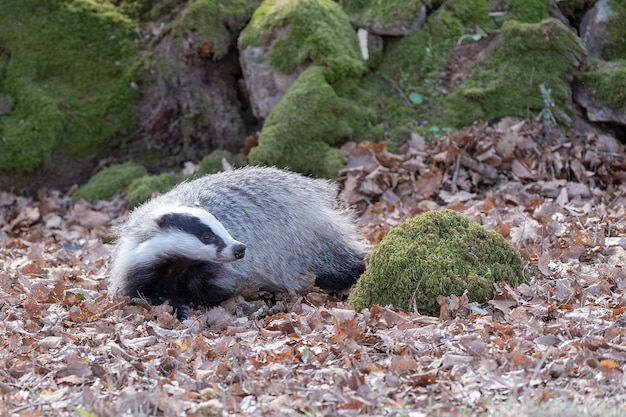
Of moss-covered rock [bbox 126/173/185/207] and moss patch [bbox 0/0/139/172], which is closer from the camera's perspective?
moss-covered rock [bbox 126/173/185/207]

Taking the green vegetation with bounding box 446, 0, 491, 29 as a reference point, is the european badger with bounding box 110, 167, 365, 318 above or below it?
below

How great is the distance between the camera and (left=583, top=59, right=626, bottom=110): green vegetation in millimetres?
8305

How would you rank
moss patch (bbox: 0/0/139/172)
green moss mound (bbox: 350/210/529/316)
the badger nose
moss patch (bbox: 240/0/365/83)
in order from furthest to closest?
moss patch (bbox: 0/0/139/172), moss patch (bbox: 240/0/365/83), the badger nose, green moss mound (bbox: 350/210/529/316)

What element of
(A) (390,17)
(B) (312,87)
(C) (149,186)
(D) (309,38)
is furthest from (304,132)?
(C) (149,186)

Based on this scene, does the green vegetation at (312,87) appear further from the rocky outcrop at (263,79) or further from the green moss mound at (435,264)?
the green moss mound at (435,264)

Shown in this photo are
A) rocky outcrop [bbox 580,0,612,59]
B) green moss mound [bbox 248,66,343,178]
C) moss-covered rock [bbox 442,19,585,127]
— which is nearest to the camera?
green moss mound [bbox 248,66,343,178]

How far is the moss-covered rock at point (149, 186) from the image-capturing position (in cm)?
869

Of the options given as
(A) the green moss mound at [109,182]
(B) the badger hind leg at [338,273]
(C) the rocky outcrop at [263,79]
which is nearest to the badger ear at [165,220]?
(B) the badger hind leg at [338,273]

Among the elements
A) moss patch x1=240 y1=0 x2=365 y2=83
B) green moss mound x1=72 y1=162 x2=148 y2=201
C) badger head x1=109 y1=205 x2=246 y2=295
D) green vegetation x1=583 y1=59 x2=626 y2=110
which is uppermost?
moss patch x1=240 y1=0 x2=365 y2=83

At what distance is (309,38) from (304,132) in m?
1.11

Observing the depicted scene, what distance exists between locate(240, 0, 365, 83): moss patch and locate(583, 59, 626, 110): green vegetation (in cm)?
247

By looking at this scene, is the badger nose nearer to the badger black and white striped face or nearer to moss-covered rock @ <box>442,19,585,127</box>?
the badger black and white striped face

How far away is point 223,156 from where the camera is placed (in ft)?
29.4

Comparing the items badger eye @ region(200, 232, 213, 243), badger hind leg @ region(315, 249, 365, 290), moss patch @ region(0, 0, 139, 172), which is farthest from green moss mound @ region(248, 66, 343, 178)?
badger eye @ region(200, 232, 213, 243)
